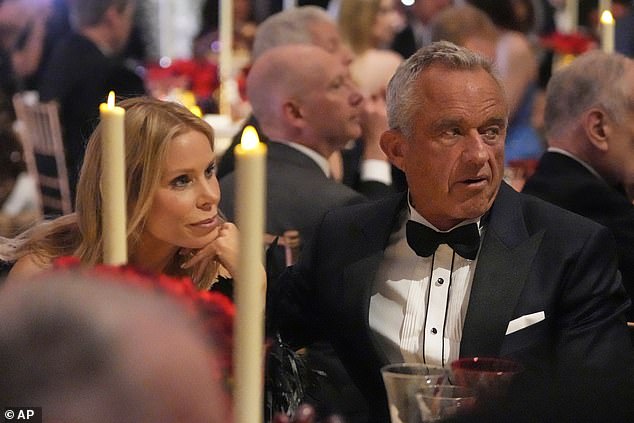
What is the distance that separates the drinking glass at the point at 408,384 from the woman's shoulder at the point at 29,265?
1.11 m

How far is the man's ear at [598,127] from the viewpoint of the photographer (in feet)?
10.9

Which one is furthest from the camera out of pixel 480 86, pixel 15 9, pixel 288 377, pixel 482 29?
pixel 15 9

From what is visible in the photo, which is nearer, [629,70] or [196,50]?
[629,70]

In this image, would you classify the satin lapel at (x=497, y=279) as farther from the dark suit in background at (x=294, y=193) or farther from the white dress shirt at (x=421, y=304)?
the dark suit in background at (x=294, y=193)

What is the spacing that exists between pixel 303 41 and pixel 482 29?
103cm

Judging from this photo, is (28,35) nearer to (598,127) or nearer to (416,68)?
(598,127)

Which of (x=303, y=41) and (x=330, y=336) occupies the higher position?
(x=303, y=41)

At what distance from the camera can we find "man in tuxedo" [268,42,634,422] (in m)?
2.39

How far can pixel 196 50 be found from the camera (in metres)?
9.07

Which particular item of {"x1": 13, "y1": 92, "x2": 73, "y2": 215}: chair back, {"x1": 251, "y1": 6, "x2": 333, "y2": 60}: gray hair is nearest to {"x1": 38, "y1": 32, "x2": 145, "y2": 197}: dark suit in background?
{"x1": 13, "y1": 92, "x2": 73, "y2": 215}: chair back

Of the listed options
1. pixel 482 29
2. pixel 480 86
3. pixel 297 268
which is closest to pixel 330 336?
pixel 297 268

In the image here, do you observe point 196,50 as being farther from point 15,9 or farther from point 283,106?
point 283,106

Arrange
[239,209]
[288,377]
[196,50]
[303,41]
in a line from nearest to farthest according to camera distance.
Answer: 1. [239,209]
2. [288,377]
3. [303,41]
4. [196,50]

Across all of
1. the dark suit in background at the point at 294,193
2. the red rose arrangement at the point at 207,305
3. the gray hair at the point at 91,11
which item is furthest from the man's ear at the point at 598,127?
the gray hair at the point at 91,11
